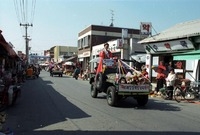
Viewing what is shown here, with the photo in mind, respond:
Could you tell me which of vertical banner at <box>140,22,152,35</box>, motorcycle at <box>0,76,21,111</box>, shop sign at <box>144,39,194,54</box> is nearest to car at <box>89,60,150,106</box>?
motorcycle at <box>0,76,21,111</box>

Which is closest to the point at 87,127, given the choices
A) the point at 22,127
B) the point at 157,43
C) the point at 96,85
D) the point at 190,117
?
the point at 22,127

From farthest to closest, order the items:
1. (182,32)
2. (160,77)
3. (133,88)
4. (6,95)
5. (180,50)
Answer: (182,32), (180,50), (160,77), (133,88), (6,95)

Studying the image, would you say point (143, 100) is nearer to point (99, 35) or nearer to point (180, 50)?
point (180, 50)

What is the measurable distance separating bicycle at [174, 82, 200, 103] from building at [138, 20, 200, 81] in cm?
158

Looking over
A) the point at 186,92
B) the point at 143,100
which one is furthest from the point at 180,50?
the point at 143,100

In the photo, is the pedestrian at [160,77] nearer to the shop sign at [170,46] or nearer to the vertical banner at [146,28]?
the shop sign at [170,46]

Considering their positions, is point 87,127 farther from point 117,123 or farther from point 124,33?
point 124,33

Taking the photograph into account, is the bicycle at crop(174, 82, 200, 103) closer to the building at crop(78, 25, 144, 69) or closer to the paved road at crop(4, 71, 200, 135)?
the paved road at crop(4, 71, 200, 135)

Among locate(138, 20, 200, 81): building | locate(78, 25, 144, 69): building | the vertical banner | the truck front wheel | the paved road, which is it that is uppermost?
locate(78, 25, 144, 69): building

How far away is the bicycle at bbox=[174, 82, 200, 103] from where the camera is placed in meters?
17.7

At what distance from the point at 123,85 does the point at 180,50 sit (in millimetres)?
11640

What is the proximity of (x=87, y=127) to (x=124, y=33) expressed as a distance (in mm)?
31917

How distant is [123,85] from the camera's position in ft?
43.7

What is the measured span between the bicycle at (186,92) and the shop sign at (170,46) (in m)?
4.70
